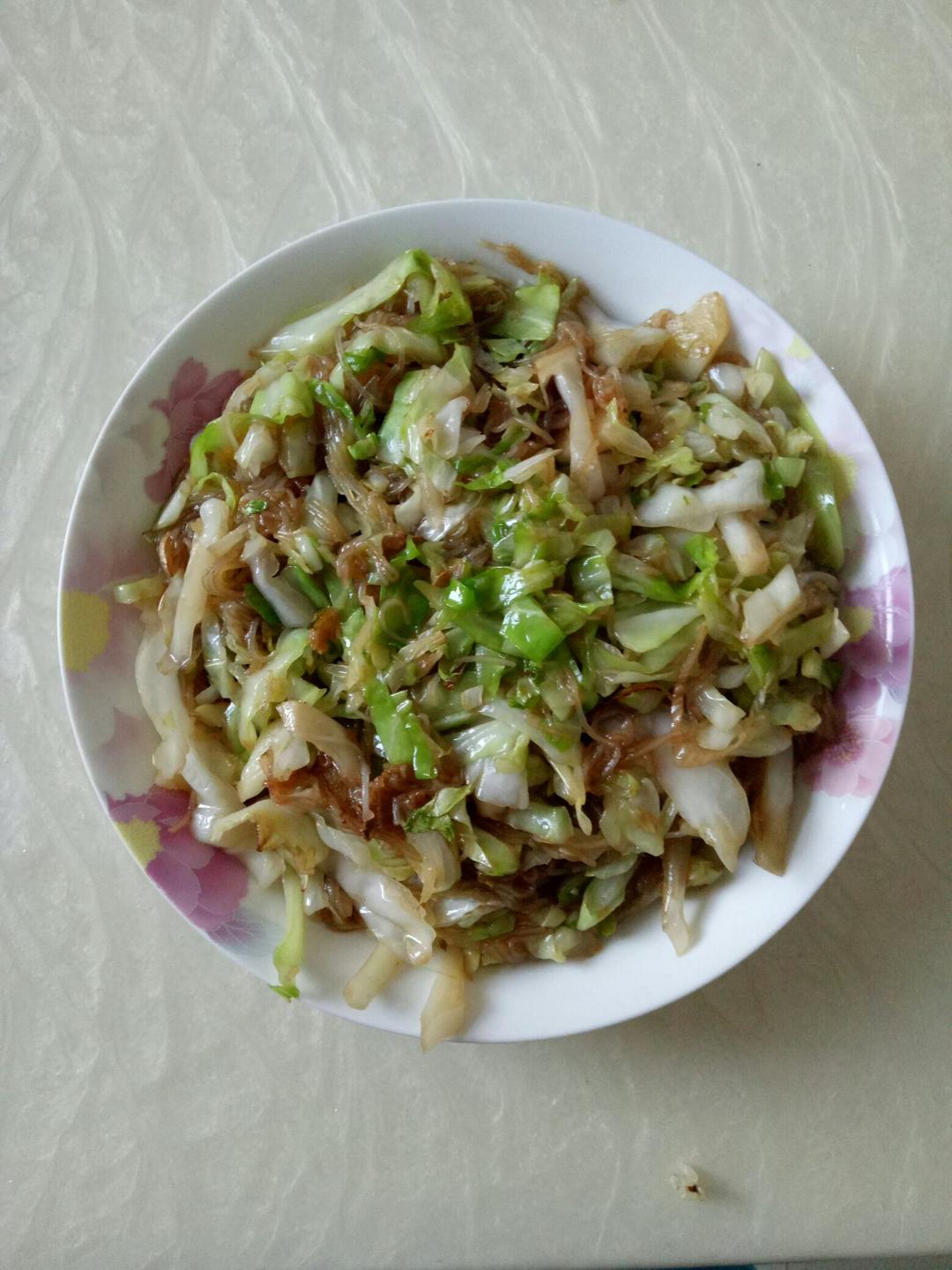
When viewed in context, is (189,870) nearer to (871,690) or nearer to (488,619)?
(488,619)

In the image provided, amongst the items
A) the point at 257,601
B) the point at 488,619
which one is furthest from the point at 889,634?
the point at 257,601

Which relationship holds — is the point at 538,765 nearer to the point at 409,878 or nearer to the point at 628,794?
the point at 628,794

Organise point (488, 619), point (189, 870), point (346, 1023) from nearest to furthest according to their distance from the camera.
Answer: point (488, 619)
point (189, 870)
point (346, 1023)

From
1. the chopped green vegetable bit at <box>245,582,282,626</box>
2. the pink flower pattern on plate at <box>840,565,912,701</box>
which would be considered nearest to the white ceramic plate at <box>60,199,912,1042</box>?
the pink flower pattern on plate at <box>840,565,912,701</box>

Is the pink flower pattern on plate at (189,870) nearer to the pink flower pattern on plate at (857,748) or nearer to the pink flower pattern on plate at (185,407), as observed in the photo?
the pink flower pattern on plate at (185,407)

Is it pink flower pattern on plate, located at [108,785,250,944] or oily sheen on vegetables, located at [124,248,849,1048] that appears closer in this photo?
oily sheen on vegetables, located at [124,248,849,1048]

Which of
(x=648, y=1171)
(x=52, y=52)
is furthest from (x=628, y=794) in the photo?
(x=52, y=52)

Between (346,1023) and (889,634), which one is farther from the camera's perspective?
(346,1023)

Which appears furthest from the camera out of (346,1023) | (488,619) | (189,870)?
(346,1023)

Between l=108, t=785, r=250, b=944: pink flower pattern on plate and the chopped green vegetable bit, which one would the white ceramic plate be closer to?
l=108, t=785, r=250, b=944: pink flower pattern on plate
